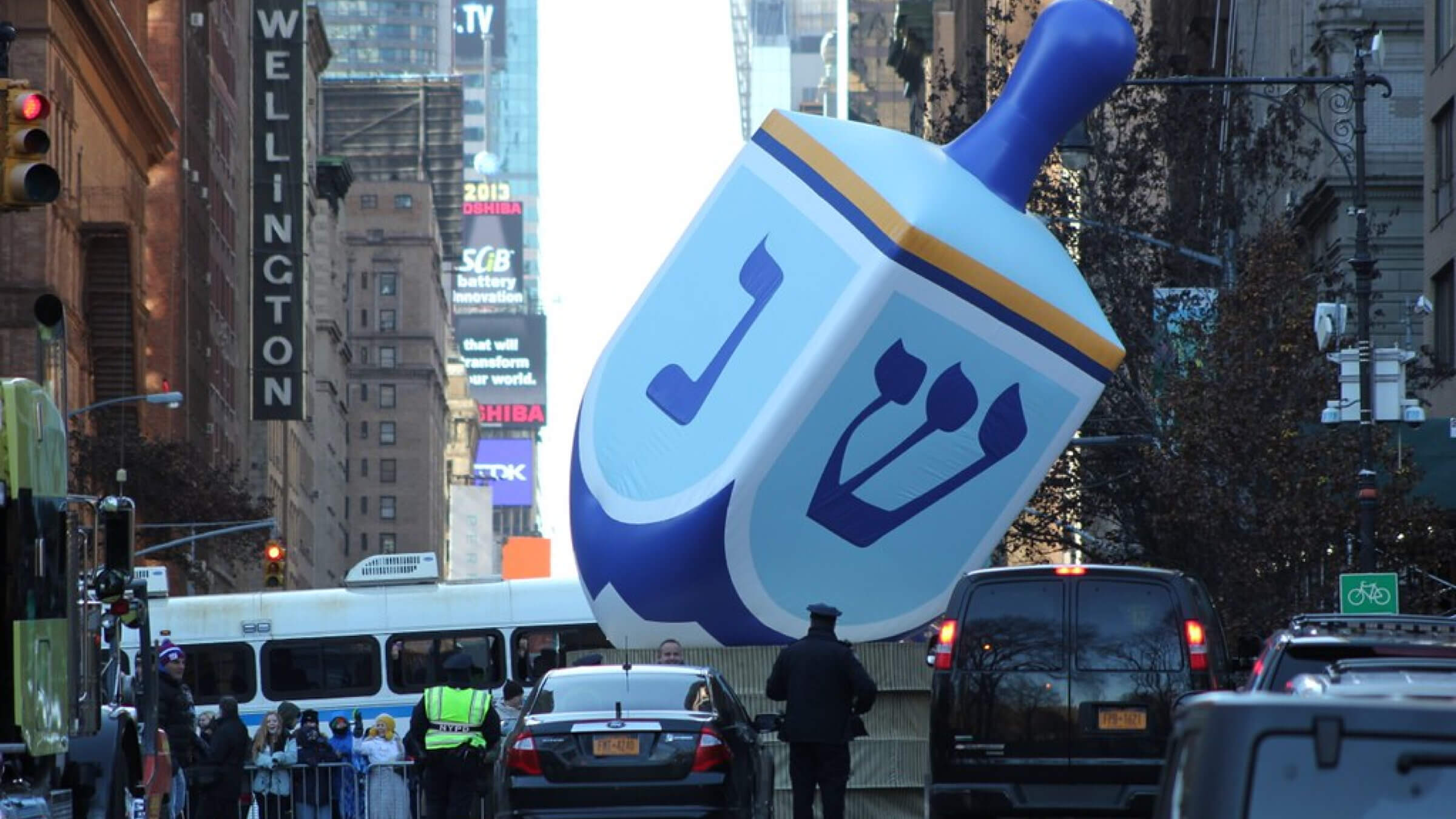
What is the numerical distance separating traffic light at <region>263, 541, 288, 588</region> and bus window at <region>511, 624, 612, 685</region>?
38.6 ft

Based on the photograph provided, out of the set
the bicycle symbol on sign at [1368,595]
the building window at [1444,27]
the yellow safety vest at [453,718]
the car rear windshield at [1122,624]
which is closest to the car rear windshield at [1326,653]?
the car rear windshield at [1122,624]

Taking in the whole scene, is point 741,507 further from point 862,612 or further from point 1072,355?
point 1072,355

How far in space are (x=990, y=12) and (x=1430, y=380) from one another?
10533 mm

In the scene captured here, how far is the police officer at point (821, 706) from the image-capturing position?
17.1 m

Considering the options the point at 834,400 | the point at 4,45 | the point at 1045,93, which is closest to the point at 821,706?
the point at 834,400

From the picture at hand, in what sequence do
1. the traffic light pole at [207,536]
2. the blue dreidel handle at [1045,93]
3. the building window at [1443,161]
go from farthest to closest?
1. the traffic light pole at [207,536]
2. the building window at [1443,161]
3. the blue dreidel handle at [1045,93]

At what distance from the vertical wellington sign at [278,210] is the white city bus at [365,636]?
148 feet

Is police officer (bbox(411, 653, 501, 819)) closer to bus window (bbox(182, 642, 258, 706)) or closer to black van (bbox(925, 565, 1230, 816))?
black van (bbox(925, 565, 1230, 816))

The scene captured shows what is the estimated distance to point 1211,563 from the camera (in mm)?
31453

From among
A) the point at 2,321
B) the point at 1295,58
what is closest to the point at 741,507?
the point at 1295,58

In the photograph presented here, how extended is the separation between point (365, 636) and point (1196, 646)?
23.2m

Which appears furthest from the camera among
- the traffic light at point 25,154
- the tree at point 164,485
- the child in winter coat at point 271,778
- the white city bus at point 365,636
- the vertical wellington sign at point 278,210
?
the vertical wellington sign at point 278,210

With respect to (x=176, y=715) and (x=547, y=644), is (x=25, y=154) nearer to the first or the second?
(x=176, y=715)

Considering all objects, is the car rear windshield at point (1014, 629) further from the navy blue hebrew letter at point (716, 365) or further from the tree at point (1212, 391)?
the tree at point (1212, 391)
